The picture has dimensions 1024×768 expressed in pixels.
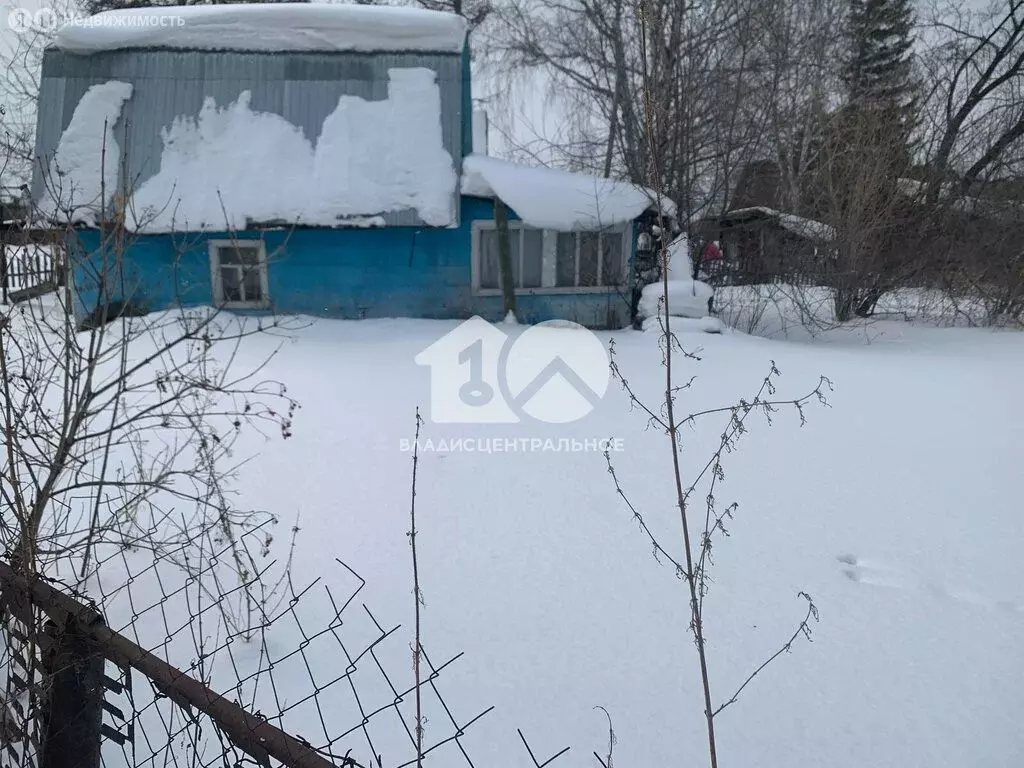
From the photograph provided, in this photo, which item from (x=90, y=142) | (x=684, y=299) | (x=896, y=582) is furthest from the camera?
(x=684, y=299)

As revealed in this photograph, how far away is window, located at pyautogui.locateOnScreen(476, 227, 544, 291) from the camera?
9.84 meters

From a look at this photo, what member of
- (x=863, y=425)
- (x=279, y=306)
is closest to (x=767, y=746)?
(x=863, y=425)

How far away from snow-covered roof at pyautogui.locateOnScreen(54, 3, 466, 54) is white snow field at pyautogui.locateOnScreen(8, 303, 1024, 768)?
20.3 ft

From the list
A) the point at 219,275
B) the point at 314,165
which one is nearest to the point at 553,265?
the point at 314,165

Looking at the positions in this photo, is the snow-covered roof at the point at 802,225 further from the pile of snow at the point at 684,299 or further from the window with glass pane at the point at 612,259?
the window with glass pane at the point at 612,259

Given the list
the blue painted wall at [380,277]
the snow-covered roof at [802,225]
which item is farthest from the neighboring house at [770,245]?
the blue painted wall at [380,277]

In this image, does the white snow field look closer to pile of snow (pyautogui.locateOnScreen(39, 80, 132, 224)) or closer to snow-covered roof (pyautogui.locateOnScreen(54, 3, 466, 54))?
pile of snow (pyautogui.locateOnScreen(39, 80, 132, 224))

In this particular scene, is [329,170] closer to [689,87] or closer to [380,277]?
[380,277]

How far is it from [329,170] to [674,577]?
25.4ft

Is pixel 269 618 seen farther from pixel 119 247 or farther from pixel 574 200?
pixel 574 200

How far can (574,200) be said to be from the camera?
9344 millimetres

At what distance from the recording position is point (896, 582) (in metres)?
3.23

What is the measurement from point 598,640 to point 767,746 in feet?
2.41

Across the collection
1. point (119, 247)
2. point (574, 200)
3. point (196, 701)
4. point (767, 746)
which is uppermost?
point (574, 200)
